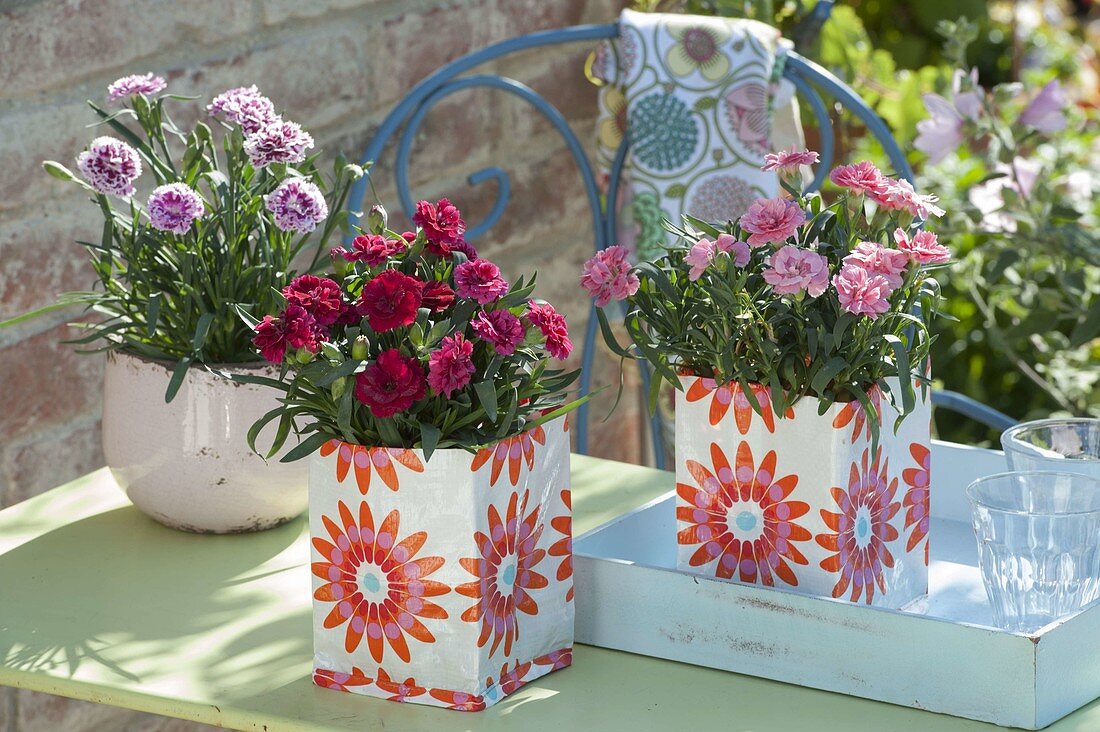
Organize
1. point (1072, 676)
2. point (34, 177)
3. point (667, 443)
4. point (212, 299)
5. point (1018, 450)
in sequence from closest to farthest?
point (1072, 676) → point (1018, 450) → point (212, 299) → point (34, 177) → point (667, 443)

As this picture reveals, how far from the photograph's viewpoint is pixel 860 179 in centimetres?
94

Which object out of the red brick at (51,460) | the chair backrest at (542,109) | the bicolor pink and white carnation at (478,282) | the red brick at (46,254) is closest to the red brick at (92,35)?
the red brick at (46,254)

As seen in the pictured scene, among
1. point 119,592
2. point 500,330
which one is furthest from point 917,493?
point 119,592

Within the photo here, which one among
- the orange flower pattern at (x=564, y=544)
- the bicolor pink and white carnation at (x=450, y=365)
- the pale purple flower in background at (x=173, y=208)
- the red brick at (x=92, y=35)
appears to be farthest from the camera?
the red brick at (x=92, y=35)

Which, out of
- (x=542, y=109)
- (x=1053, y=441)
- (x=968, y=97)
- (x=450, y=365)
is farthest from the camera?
(x=542, y=109)

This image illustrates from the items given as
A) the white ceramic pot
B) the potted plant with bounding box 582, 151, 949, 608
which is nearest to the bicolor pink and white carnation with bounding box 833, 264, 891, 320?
the potted plant with bounding box 582, 151, 949, 608

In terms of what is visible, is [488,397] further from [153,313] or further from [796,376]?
[153,313]

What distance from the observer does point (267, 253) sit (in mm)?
1153

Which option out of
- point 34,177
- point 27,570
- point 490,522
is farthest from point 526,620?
point 34,177

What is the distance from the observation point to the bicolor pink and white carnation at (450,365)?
855 millimetres

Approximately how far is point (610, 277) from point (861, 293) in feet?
0.50

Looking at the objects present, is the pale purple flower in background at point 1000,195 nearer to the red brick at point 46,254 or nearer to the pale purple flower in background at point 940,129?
the pale purple flower in background at point 940,129

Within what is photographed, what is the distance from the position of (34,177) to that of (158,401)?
17.4 inches

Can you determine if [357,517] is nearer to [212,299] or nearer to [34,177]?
[212,299]
